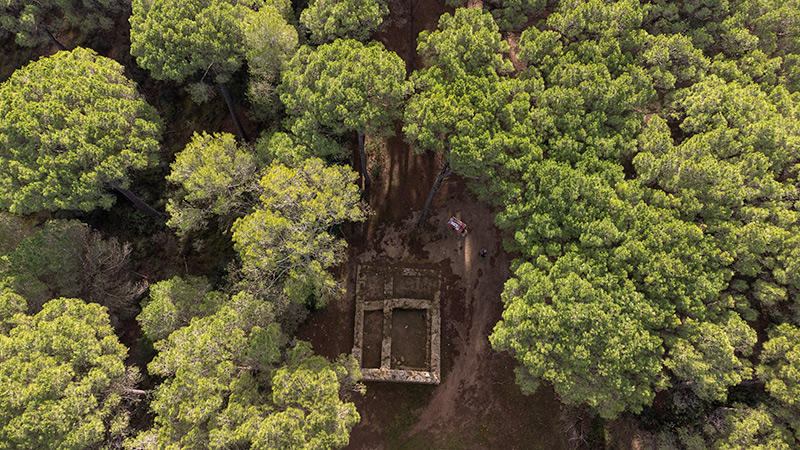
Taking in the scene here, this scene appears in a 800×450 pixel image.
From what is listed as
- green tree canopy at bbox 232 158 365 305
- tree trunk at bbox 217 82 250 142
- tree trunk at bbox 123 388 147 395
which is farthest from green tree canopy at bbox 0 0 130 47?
tree trunk at bbox 123 388 147 395

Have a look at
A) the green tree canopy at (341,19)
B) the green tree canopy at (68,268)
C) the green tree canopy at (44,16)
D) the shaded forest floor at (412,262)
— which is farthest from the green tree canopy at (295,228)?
the green tree canopy at (44,16)

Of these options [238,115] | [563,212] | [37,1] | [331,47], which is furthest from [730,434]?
[37,1]

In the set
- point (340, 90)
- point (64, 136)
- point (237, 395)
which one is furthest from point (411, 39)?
point (237, 395)

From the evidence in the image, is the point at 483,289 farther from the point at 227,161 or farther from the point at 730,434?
the point at 227,161

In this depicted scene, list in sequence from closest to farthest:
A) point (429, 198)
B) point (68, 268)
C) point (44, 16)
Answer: point (68, 268) → point (429, 198) → point (44, 16)

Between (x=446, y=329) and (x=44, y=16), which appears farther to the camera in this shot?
(x=44, y=16)

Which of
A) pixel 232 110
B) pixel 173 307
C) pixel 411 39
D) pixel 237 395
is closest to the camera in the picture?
pixel 237 395

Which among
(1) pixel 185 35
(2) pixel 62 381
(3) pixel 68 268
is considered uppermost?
(1) pixel 185 35

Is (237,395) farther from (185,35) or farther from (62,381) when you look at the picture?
(185,35)
